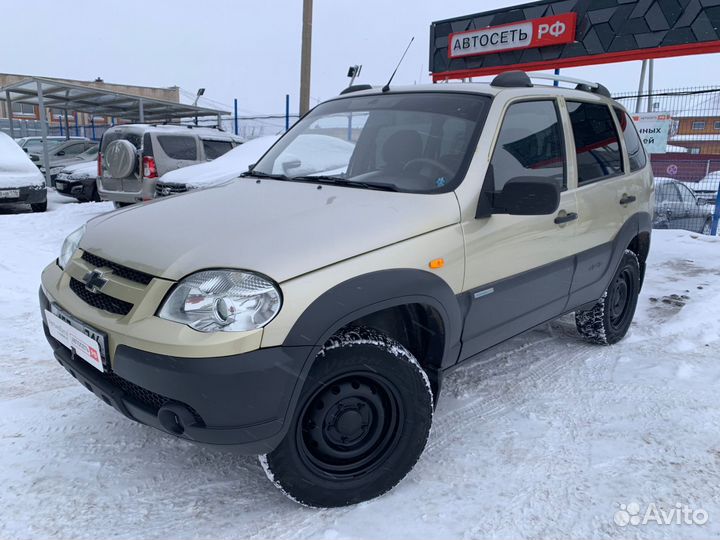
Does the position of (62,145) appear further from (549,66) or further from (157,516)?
(157,516)

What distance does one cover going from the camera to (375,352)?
2258mm

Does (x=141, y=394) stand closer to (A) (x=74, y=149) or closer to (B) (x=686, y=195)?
(B) (x=686, y=195)

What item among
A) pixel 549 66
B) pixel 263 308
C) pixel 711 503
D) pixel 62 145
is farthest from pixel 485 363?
pixel 62 145

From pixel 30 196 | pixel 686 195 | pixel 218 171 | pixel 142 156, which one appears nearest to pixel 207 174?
pixel 218 171

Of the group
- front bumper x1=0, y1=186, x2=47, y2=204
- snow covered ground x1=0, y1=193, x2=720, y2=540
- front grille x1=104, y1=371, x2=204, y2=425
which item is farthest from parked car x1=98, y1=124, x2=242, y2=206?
front grille x1=104, y1=371, x2=204, y2=425

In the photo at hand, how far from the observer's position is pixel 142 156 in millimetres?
9016

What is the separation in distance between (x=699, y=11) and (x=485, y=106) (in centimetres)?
708

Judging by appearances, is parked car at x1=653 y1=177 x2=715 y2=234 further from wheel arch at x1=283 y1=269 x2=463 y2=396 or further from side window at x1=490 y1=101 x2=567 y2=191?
wheel arch at x1=283 y1=269 x2=463 y2=396

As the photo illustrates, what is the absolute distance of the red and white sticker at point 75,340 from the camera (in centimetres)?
220

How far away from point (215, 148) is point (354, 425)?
364 inches

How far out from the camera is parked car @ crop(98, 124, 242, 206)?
8.45m

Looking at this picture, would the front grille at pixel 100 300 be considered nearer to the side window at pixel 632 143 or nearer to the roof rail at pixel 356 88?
the roof rail at pixel 356 88

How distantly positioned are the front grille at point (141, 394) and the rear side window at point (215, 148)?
8.64 meters

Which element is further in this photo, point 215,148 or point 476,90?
point 215,148
